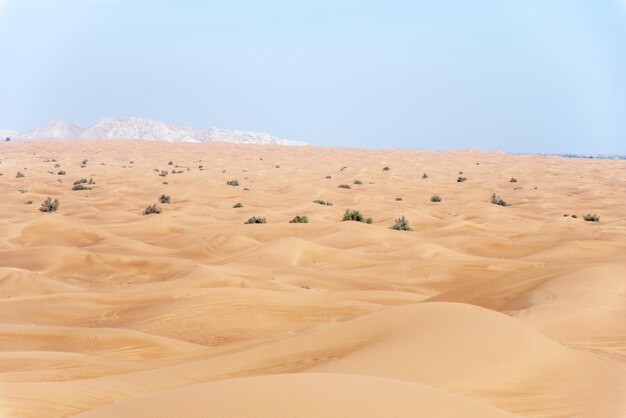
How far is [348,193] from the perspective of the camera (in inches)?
1110

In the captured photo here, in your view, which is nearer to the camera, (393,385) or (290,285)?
(393,385)

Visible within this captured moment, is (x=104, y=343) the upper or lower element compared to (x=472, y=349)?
lower

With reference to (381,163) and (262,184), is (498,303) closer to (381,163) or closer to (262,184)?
(262,184)

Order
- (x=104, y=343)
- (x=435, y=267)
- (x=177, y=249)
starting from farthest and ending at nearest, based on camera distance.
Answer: (x=177, y=249)
(x=435, y=267)
(x=104, y=343)

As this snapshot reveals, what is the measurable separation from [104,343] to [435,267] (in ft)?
23.9

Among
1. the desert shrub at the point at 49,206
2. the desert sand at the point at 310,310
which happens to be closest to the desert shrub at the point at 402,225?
the desert sand at the point at 310,310

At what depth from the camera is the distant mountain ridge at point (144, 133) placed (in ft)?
363

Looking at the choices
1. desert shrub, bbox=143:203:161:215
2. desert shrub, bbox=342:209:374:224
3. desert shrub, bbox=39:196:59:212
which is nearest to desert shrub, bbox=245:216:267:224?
desert shrub, bbox=342:209:374:224

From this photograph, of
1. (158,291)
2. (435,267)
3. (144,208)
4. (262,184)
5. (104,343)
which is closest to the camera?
(104,343)

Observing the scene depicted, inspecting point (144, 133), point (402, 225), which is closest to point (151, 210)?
point (402, 225)

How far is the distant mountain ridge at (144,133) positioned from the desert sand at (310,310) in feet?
290

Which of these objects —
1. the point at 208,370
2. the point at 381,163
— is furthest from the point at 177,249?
the point at 381,163

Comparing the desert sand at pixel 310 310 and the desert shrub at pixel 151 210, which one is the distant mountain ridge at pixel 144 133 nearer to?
the desert shrub at pixel 151 210

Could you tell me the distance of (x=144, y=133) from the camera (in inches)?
4368
